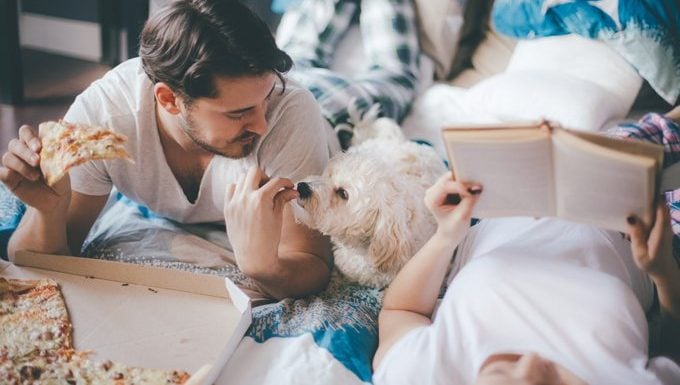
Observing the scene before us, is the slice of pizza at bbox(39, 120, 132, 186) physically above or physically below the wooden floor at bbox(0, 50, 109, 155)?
above

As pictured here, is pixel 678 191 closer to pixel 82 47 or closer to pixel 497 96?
pixel 497 96

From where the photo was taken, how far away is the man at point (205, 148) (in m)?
1.35

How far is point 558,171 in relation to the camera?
1.01 metres

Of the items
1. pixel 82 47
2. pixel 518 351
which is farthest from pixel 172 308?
pixel 82 47

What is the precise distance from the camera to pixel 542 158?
995 millimetres

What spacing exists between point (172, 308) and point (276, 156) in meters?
0.47

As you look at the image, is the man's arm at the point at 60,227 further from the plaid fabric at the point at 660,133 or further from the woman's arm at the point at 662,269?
the plaid fabric at the point at 660,133

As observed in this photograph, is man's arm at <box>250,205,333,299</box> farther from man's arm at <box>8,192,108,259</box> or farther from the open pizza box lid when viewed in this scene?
man's arm at <box>8,192,108,259</box>

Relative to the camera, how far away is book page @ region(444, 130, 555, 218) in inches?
38.8

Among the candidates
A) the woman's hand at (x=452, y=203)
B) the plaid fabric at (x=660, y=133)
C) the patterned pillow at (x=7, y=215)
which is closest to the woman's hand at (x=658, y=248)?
the woman's hand at (x=452, y=203)

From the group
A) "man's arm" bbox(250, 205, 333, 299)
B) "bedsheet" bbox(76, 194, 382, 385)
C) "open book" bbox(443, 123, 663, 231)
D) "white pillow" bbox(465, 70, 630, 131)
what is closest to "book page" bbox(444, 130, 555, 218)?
"open book" bbox(443, 123, 663, 231)

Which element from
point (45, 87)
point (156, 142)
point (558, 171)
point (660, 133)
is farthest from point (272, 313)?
point (45, 87)

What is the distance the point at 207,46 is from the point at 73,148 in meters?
0.36

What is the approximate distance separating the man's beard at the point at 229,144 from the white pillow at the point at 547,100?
100 cm
